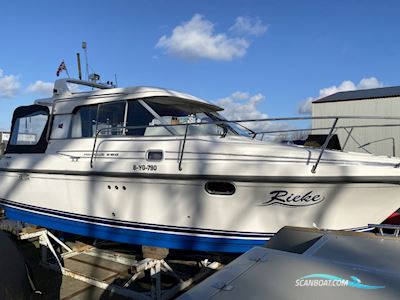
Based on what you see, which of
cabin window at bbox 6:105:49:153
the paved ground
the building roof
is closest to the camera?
the paved ground

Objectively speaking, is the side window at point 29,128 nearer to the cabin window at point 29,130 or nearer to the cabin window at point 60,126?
the cabin window at point 29,130

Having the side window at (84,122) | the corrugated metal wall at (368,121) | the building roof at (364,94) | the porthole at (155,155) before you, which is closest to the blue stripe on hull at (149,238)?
the porthole at (155,155)

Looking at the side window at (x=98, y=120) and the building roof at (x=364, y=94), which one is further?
the building roof at (x=364, y=94)

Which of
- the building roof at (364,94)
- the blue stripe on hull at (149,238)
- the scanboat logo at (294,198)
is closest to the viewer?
the scanboat logo at (294,198)

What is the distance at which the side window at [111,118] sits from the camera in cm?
537

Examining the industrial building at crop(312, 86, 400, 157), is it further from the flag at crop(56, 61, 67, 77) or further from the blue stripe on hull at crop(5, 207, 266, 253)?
the blue stripe on hull at crop(5, 207, 266, 253)

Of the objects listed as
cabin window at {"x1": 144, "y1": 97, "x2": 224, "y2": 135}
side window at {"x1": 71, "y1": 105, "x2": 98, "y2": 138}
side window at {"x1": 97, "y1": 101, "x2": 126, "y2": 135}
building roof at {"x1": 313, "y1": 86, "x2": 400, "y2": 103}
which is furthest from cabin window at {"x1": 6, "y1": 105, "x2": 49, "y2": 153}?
building roof at {"x1": 313, "y1": 86, "x2": 400, "y2": 103}

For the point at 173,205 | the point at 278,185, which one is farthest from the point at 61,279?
the point at 278,185

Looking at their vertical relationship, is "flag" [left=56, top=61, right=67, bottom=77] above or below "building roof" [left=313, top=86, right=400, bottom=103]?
below

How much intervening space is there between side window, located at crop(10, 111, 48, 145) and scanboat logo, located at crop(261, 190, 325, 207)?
405cm

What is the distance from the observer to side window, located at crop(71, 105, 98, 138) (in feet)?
18.7

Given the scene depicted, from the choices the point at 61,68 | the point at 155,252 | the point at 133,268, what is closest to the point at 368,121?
the point at 61,68

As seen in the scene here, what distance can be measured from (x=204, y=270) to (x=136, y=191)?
1389mm

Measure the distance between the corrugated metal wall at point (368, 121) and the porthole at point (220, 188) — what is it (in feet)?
66.0
